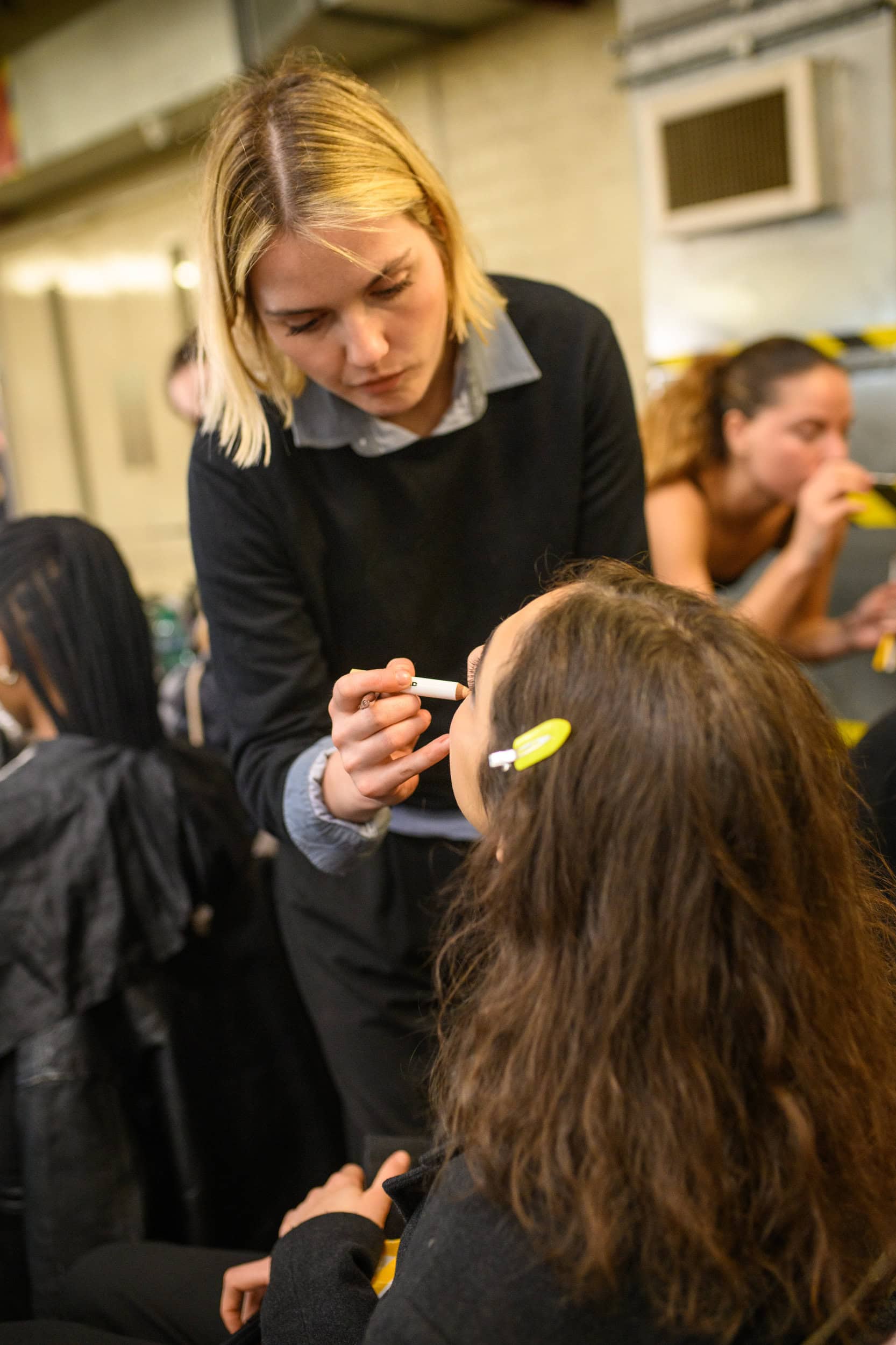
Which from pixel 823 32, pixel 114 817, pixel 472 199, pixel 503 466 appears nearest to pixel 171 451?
pixel 472 199

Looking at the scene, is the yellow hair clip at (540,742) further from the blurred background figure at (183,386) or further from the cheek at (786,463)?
the blurred background figure at (183,386)

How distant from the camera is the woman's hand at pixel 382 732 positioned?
1078 millimetres

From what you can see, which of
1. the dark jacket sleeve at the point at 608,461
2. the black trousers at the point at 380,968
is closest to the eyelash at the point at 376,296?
the dark jacket sleeve at the point at 608,461

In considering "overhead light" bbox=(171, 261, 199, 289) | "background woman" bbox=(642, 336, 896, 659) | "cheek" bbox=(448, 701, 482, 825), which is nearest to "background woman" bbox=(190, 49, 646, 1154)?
"cheek" bbox=(448, 701, 482, 825)

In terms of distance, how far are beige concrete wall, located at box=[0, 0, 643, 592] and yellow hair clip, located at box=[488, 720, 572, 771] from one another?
791 millimetres

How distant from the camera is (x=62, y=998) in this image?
5.66ft

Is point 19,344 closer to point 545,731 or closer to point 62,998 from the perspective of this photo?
point 62,998

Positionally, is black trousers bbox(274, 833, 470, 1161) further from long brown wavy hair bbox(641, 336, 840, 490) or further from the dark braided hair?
long brown wavy hair bbox(641, 336, 840, 490)

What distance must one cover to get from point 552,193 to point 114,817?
9.39 feet

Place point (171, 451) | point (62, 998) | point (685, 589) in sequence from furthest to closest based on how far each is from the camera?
point (171, 451) < point (62, 998) < point (685, 589)

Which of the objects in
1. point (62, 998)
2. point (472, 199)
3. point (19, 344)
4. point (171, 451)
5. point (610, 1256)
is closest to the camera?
point (610, 1256)

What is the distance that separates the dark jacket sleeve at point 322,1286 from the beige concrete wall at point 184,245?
109cm

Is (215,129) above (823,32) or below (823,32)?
below

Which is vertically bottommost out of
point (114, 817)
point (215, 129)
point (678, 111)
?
point (114, 817)
